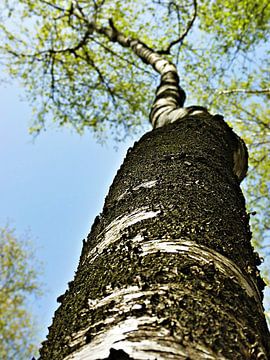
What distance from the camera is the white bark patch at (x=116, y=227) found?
125 centimetres

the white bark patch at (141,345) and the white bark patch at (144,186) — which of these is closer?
the white bark patch at (141,345)

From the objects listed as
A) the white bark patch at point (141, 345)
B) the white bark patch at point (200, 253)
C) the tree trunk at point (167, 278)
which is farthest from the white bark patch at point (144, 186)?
the white bark patch at point (141, 345)

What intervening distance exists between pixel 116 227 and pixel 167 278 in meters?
0.41

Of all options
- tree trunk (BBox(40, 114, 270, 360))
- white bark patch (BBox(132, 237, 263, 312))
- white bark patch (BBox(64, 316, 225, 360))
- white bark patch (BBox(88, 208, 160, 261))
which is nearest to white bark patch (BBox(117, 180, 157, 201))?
tree trunk (BBox(40, 114, 270, 360))

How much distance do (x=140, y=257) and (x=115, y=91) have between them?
9183 mm

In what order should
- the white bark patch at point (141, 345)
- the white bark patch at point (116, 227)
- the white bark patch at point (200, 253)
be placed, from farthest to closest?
1. the white bark patch at point (116, 227)
2. the white bark patch at point (200, 253)
3. the white bark patch at point (141, 345)

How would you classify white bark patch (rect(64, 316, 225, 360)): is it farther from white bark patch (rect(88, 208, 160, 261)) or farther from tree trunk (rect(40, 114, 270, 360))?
white bark patch (rect(88, 208, 160, 261))

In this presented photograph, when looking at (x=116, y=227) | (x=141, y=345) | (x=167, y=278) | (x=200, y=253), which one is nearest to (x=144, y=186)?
(x=116, y=227)

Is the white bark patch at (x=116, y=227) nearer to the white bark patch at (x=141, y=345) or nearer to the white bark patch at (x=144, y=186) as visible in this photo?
the white bark patch at (x=144, y=186)

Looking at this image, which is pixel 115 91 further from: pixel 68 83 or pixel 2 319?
pixel 2 319

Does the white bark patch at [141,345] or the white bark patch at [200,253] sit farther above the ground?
the white bark patch at [200,253]

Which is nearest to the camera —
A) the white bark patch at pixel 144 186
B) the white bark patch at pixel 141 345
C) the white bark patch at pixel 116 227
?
the white bark patch at pixel 141 345

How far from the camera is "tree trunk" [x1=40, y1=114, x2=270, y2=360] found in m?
0.77

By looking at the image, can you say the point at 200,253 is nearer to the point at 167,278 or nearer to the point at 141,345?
the point at 167,278
